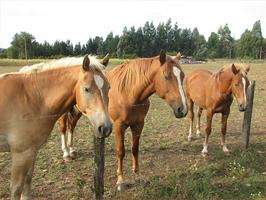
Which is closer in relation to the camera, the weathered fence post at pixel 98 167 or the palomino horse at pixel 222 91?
the weathered fence post at pixel 98 167

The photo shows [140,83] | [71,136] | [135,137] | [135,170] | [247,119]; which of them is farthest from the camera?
[247,119]

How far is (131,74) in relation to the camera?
5.93 metres

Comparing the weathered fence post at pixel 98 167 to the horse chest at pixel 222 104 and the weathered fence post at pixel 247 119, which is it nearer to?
the horse chest at pixel 222 104

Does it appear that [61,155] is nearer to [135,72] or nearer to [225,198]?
[135,72]

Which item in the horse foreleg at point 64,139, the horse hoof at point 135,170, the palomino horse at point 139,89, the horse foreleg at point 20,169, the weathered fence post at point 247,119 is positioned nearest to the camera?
the horse foreleg at point 20,169

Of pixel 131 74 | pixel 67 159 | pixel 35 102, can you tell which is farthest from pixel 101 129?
pixel 67 159

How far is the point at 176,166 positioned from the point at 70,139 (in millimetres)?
2304

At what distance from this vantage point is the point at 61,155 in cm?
759

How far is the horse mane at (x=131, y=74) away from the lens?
226 inches

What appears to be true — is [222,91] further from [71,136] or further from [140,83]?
[71,136]

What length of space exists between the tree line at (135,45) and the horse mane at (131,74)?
1895 inches

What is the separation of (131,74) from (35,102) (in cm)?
197

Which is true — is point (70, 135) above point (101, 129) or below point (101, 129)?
below

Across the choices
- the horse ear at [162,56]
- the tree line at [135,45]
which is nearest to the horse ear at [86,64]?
the horse ear at [162,56]
